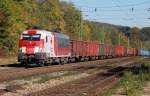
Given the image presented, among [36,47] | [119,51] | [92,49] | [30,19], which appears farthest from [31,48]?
[119,51]

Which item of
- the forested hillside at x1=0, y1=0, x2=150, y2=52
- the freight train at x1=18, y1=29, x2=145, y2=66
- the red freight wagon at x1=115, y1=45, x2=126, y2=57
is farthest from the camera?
the red freight wagon at x1=115, y1=45, x2=126, y2=57

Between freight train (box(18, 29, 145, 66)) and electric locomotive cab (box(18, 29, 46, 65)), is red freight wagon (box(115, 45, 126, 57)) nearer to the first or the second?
freight train (box(18, 29, 145, 66))

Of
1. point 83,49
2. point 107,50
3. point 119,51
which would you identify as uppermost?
point 83,49

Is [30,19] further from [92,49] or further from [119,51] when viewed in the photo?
[119,51]

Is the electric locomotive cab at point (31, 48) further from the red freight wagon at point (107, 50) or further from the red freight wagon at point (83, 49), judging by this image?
the red freight wagon at point (107, 50)

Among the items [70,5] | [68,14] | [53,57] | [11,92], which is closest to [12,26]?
[53,57]

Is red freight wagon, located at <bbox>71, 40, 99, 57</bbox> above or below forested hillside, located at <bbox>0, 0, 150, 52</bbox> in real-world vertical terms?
below

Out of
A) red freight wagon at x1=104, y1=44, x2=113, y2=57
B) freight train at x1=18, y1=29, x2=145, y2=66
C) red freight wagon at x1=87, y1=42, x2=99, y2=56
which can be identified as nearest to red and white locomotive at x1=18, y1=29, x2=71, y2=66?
freight train at x1=18, y1=29, x2=145, y2=66

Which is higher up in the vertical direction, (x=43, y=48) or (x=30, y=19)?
(x=30, y=19)

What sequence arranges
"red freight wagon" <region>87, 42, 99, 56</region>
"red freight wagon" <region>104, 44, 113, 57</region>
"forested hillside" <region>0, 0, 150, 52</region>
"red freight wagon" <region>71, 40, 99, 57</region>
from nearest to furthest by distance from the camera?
"red freight wagon" <region>71, 40, 99, 57</region> < "forested hillside" <region>0, 0, 150, 52</region> < "red freight wagon" <region>87, 42, 99, 56</region> < "red freight wagon" <region>104, 44, 113, 57</region>

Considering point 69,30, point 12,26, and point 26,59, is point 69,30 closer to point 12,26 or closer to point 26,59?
point 12,26

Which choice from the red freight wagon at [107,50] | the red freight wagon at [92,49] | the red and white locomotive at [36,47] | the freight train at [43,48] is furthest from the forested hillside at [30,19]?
the red and white locomotive at [36,47]

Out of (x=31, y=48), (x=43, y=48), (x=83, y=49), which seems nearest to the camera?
(x=31, y=48)

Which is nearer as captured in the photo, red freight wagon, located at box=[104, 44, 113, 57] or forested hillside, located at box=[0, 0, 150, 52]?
forested hillside, located at box=[0, 0, 150, 52]
